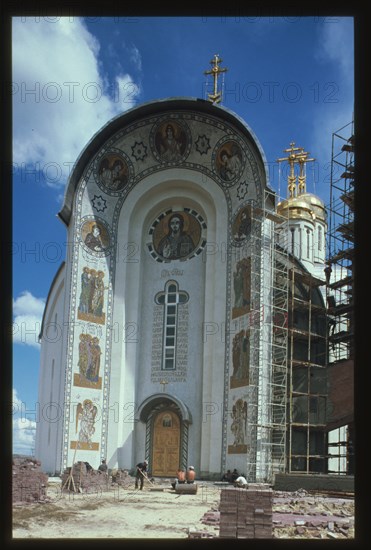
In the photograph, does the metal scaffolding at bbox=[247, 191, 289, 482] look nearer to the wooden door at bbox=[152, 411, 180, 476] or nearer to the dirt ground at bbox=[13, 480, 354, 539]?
the wooden door at bbox=[152, 411, 180, 476]

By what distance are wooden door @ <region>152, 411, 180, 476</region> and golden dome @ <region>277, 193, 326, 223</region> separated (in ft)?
41.8

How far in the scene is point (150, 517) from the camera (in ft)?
43.0

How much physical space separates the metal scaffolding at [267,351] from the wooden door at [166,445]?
142 inches

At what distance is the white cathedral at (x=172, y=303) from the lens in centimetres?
2389

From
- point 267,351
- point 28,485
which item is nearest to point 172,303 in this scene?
point 267,351

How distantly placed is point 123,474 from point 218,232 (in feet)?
29.6

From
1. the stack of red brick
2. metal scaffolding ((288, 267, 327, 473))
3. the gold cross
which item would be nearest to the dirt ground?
the stack of red brick

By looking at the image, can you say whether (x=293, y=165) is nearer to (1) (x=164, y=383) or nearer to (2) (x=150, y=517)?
(1) (x=164, y=383)

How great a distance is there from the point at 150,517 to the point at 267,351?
11.0 meters

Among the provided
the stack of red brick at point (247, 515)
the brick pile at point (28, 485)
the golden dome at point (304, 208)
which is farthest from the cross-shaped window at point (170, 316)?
the stack of red brick at point (247, 515)

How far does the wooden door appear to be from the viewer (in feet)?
83.2

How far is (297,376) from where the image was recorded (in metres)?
25.8

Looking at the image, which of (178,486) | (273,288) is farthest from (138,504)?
(273,288)

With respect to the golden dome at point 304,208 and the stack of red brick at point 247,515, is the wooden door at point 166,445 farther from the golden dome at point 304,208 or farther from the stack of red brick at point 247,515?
the stack of red brick at point 247,515
